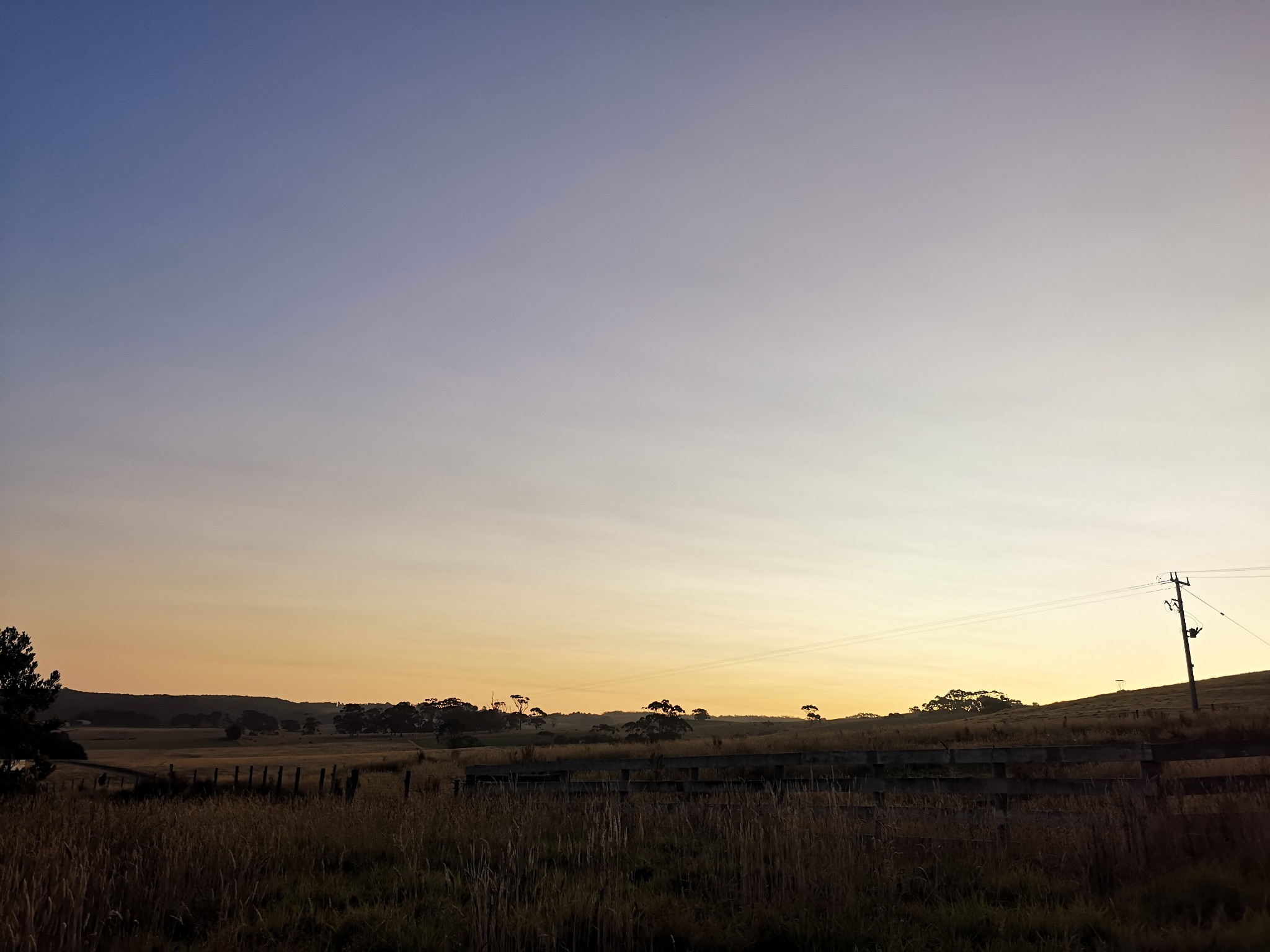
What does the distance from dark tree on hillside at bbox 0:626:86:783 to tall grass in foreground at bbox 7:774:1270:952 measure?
2410 cm

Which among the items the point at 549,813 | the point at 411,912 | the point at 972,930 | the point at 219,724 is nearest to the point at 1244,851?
the point at 972,930

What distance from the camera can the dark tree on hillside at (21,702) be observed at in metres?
31.0

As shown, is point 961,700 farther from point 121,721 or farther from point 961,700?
point 121,721

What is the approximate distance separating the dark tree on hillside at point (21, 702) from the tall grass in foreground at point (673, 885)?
24.1 m

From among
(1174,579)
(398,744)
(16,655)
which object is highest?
(1174,579)

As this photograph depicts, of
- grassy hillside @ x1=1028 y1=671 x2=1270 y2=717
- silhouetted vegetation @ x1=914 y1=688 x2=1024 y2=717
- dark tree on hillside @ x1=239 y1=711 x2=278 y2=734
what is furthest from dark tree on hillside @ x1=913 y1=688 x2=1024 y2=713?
dark tree on hillside @ x1=239 y1=711 x2=278 y2=734

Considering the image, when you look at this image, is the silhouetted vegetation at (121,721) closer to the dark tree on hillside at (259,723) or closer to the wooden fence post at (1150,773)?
the dark tree on hillside at (259,723)

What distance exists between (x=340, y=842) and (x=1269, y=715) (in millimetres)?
40069

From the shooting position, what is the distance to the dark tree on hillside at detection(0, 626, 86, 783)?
31.0 metres

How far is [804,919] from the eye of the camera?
24.5 feet

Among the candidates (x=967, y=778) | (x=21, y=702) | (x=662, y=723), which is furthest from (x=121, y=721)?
(x=967, y=778)

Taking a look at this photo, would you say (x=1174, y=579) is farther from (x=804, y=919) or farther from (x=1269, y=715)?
(x=804, y=919)

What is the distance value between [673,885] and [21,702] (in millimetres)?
32505

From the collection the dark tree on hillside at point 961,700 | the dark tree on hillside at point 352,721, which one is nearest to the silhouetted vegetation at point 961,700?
the dark tree on hillside at point 961,700
